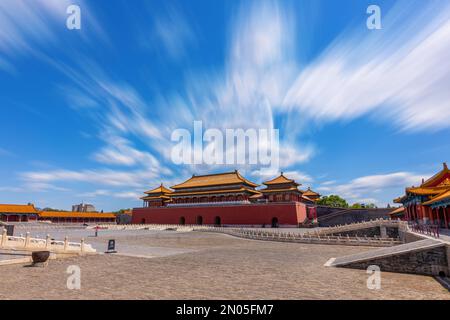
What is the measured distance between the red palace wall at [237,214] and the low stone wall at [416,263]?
2699cm

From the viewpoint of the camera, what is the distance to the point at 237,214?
40719 millimetres

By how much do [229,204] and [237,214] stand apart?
2247 millimetres

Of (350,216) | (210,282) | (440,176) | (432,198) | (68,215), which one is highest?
(440,176)

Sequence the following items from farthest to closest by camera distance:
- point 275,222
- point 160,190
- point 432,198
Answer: point 160,190, point 275,222, point 432,198

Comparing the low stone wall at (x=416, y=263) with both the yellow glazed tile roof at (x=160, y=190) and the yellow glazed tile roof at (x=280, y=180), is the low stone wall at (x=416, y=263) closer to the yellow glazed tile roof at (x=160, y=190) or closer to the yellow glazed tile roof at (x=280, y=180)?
the yellow glazed tile roof at (x=280, y=180)

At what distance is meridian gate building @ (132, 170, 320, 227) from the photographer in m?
37.9

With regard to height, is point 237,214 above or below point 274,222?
above

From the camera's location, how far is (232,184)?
4412cm

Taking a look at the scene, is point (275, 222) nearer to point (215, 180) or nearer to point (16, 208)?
point (215, 180)

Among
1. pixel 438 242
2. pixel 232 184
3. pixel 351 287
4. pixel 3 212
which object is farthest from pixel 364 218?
pixel 3 212

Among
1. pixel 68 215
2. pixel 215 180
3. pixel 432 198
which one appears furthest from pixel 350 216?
pixel 68 215

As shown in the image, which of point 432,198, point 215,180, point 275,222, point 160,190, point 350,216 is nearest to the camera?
point 432,198
